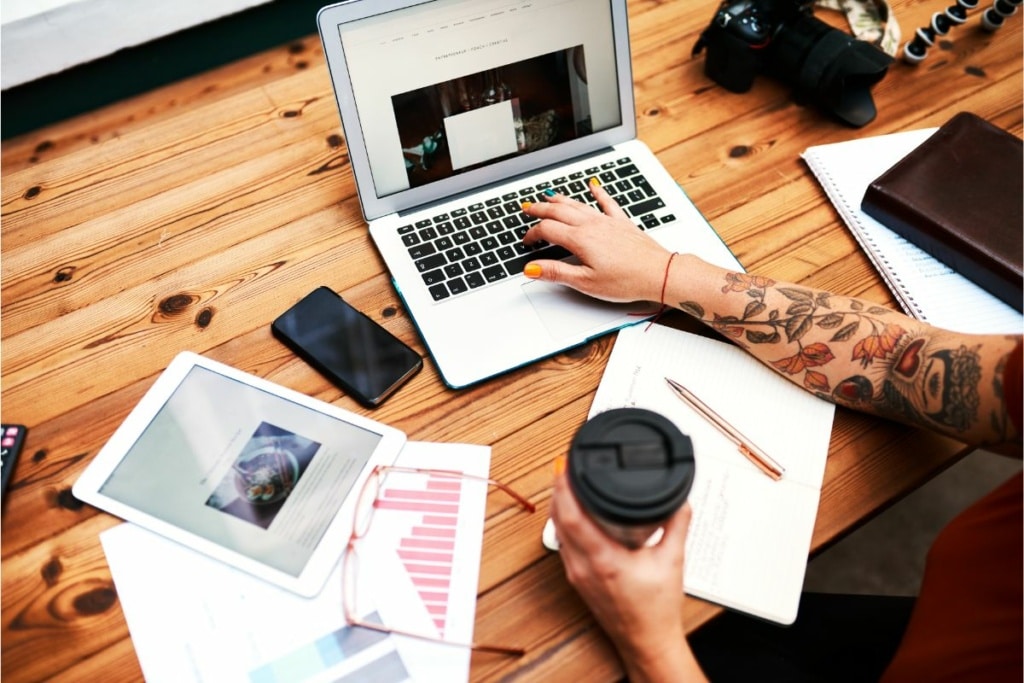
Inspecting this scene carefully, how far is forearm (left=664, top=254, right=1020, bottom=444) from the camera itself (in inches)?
29.9

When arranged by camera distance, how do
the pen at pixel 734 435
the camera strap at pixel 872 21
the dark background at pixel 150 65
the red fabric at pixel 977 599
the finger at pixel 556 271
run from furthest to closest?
the dark background at pixel 150 65
the camera strap at pixel 872 21
the finger at pixel 556 271
the pen at pixel 734 435
the red fabric at pixel 977 599

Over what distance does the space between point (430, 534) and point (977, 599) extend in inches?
20.8

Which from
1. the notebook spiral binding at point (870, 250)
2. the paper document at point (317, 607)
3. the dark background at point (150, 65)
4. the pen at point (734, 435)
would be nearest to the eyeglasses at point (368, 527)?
the paper document at point (317, 607)

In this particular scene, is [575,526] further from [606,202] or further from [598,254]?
[606,202]

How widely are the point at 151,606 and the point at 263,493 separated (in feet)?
0.47

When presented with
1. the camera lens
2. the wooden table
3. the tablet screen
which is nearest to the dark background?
the wooden table

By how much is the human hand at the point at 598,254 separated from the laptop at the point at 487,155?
3 centimetres

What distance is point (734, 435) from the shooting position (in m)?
0.81

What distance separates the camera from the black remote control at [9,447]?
0.80 meters

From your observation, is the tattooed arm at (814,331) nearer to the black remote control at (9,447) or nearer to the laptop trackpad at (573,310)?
the laptop trackpad at (573,310)

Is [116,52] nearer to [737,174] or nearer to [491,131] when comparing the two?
[491,131]

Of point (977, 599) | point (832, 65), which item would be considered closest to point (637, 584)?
point (977, 599)

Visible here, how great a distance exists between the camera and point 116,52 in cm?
140

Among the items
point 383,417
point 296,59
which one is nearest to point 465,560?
point 383,417
